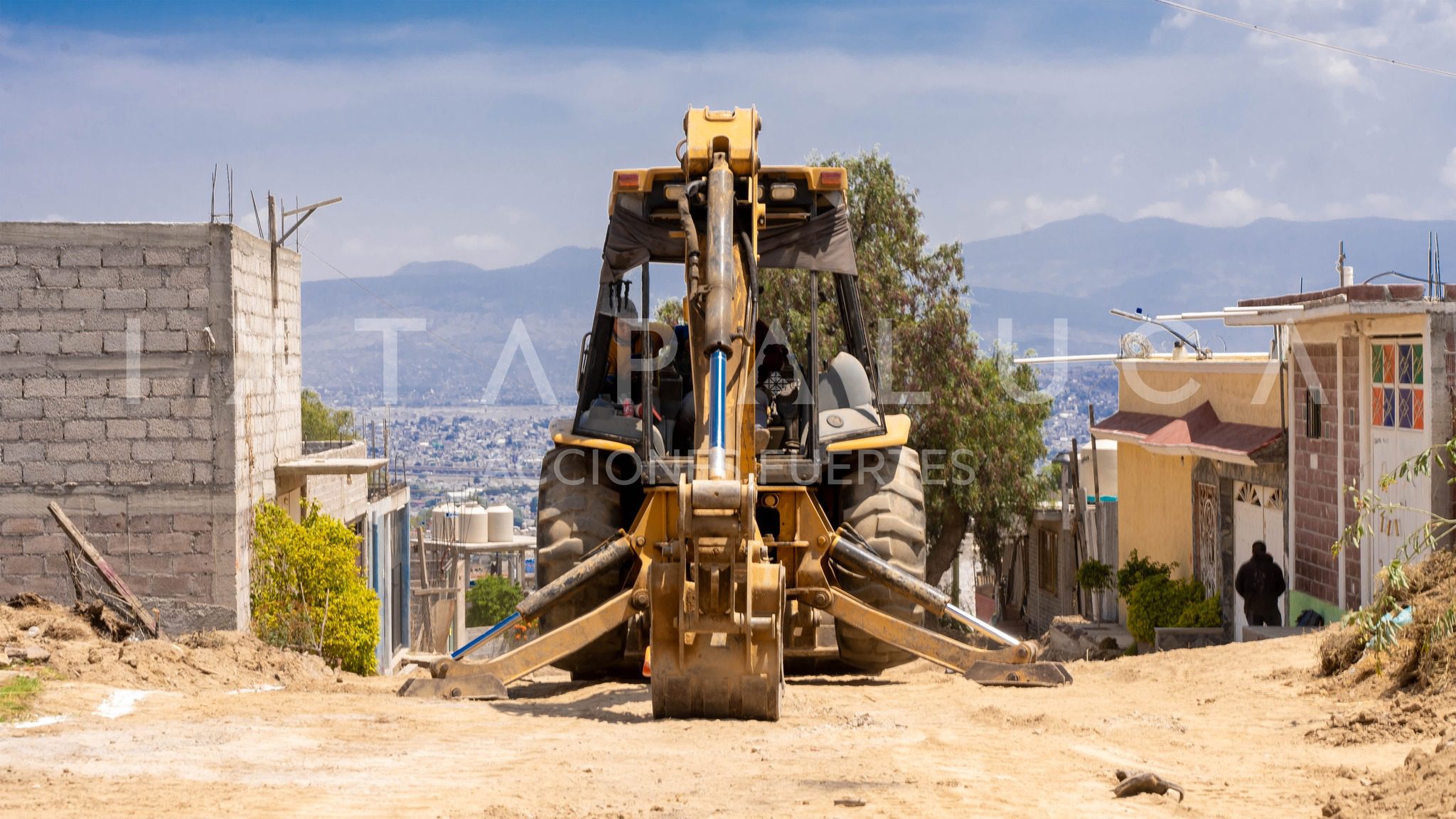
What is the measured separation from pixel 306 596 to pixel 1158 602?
11.4 meters

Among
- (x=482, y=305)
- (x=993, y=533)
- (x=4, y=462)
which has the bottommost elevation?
(x=993, y=533)

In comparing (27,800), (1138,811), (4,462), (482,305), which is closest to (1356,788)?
(1138,811)

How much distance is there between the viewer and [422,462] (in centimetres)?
7106

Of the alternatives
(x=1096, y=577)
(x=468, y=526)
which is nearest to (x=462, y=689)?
(x=1096, y=577)

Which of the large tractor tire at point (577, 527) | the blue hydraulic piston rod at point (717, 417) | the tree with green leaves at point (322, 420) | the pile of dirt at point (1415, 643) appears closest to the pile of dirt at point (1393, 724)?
the pile of dirt at point (1415, 643)

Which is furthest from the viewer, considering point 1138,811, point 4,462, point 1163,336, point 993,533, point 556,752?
point 993,533

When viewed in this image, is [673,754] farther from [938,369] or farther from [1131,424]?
[938,369]

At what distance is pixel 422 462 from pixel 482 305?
273 ft

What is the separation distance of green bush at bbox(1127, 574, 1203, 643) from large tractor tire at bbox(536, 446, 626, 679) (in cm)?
1214

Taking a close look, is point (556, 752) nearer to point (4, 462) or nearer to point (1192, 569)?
point (4, 462)

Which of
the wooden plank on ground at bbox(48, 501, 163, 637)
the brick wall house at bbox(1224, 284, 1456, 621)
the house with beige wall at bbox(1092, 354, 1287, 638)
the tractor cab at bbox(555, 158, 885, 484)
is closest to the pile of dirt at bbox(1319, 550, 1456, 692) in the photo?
the brick wall house at bbox(1224, 284, 1456, 621)

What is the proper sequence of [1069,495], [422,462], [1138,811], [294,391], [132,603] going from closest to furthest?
[1138,811], [132,603], [294,391], [1069,495], [422,462]

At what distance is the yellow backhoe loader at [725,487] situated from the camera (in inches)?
326

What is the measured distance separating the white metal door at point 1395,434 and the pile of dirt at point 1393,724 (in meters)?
5.74
